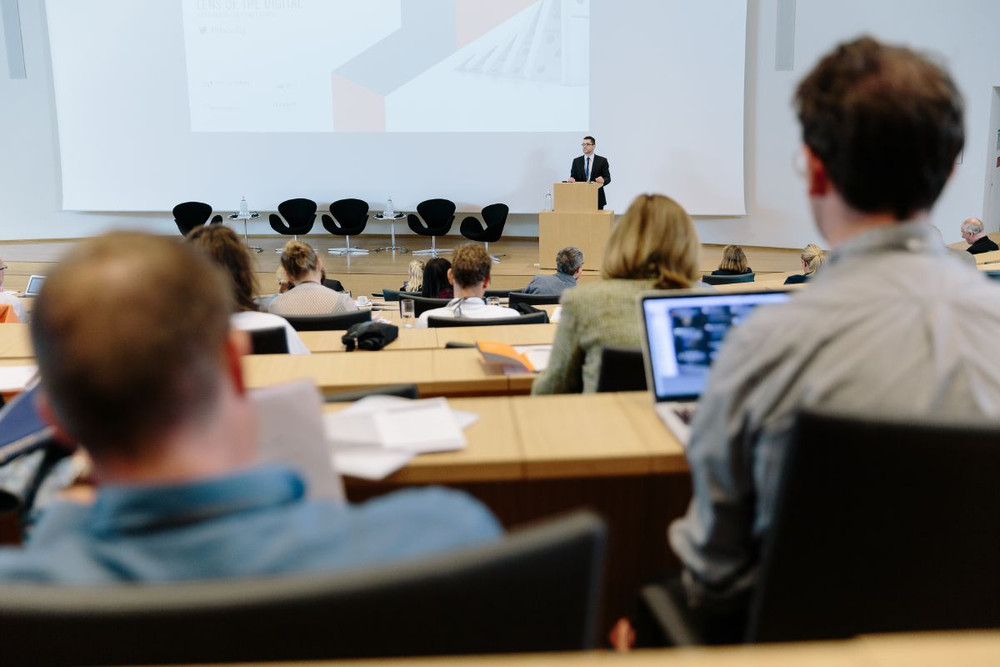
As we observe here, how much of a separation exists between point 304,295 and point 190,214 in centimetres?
683

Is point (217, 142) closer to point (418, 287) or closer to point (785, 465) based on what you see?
point (418, 287)

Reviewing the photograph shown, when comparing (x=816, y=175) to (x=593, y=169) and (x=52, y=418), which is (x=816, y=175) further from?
(x=593, y=169)

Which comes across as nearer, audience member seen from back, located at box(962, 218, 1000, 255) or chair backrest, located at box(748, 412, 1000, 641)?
chair backrest, located at box(748, 412, 1000, 641)

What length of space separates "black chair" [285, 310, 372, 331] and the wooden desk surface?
2007 mm

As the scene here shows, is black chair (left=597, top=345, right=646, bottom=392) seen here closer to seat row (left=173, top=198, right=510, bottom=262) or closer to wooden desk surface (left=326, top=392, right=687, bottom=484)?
wooden desk surface (left=326, top=392, right=687, bottom=484)

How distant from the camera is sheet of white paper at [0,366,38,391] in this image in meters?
2.31

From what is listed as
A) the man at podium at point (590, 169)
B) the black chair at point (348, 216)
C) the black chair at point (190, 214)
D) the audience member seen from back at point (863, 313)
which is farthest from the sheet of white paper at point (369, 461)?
the black chair at point (190, 214)

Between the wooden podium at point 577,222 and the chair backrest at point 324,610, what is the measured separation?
857cm

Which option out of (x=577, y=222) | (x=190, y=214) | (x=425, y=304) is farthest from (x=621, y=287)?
(x=190, y=214)

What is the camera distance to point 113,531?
818 mm

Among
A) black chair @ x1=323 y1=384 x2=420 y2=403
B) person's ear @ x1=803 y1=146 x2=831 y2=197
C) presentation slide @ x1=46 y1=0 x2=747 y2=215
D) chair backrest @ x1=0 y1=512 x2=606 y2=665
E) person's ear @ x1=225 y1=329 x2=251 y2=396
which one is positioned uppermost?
presentation slide @ x1=46 y1=0 x2=747 y2=215

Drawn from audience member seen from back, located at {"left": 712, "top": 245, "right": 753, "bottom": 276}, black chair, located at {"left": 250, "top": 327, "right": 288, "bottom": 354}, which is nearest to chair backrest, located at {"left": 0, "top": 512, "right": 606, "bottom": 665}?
black chair, located at {"left": 250, "top": 327, "right": 288, "bottom": 354}

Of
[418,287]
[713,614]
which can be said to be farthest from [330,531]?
[418,287]

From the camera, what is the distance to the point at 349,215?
34.1ft
